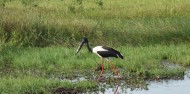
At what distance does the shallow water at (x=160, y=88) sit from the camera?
8773mm

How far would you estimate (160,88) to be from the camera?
29.9ft

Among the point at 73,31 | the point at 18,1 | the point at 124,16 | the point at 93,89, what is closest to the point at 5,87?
the point at 93,89

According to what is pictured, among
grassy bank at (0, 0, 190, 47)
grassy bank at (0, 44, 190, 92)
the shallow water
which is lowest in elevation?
the shallow water

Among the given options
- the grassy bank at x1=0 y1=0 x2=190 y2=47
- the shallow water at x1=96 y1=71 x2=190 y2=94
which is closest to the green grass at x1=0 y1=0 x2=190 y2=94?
the grassy bank at x1=0 y1=0 x2=190 y2=47

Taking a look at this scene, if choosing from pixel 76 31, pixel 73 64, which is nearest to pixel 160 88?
pixel 73 64

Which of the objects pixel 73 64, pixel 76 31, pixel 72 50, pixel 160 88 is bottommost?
pixel 160 88

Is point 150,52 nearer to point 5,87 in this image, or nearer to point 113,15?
point 5,87

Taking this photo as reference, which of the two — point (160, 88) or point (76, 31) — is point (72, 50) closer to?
point (76, 31)

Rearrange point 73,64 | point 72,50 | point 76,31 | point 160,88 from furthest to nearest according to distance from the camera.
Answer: point 76,31
point 72,50
point 73,64
point 160,88

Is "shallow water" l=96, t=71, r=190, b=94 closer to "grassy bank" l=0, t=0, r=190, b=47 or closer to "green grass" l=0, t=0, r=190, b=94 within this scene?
"green grass" l=0, t=0, r=190, b=94

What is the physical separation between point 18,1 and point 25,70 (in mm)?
13360

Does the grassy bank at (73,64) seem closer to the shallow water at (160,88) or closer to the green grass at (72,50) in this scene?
the green grass at (72,50)

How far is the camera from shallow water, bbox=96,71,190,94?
877 cm

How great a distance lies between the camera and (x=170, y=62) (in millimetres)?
11383
